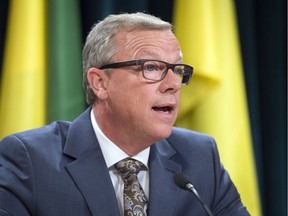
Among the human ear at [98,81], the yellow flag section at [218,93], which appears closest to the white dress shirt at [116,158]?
the human ear at [98,81]

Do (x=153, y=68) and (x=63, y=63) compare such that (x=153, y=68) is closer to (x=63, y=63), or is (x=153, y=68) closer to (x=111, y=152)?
(x=111, y=152)

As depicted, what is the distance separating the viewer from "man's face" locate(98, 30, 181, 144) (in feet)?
5.95

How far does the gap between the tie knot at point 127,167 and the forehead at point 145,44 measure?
324 millimetres

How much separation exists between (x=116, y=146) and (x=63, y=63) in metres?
0.71

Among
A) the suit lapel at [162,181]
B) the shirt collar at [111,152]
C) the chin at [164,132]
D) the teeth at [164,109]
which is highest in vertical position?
the teeth at [164,109]

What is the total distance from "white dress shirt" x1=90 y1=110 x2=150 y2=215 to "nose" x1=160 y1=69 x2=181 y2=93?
0.84ft

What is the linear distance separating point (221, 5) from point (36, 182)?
1309mm

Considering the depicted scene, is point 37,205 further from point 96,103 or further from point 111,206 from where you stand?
point 96,103

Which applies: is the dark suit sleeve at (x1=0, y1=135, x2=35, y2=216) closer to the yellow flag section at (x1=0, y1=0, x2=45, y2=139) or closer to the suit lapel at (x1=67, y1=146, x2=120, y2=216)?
the suit lapel at (x1=67, y1=146, x2=120, y2=216)

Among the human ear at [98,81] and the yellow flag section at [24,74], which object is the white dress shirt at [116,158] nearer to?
the human ear at [98,81]

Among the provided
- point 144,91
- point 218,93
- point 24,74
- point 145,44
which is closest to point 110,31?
point 145,44

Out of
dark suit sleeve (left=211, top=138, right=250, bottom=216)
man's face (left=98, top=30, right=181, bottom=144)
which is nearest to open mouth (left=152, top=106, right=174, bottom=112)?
man's face (left=98, top=30, right=181, bottom=144)

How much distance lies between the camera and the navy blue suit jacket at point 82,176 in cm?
175

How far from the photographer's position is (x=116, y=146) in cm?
193
